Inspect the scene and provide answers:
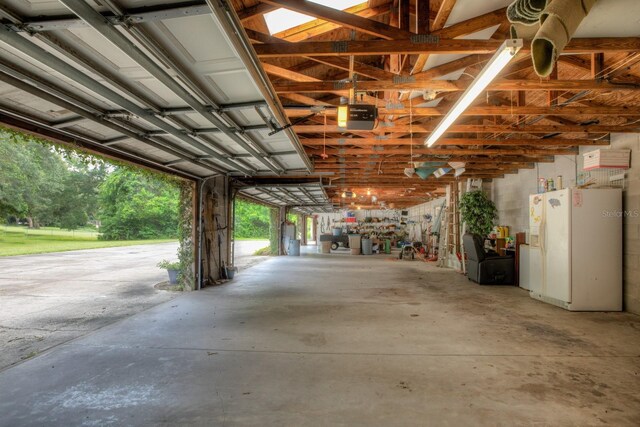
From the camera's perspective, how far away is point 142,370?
9.84 feet

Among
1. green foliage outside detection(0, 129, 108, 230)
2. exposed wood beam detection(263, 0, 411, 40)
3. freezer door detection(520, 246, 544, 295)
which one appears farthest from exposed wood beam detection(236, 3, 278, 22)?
green foliage outside detection(0, 129, 108, 230)

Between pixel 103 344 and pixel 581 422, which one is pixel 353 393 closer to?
pixel 581 422

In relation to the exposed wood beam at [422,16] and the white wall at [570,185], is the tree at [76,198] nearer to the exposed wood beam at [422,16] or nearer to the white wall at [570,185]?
the white wall at [570,185]

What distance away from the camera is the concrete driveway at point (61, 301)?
3973 mm

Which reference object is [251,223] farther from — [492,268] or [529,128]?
[529,128]

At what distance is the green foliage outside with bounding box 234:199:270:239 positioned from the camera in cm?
4219

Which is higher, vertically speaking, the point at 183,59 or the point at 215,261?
the point at 183,59

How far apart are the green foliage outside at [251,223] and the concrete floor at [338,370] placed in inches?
1475

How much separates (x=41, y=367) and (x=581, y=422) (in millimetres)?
4452

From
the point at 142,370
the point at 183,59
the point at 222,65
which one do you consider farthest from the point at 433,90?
the point at 142,370

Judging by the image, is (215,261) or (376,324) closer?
(376,324)

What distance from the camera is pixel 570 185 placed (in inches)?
256

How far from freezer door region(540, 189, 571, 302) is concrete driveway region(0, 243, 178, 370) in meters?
6.89

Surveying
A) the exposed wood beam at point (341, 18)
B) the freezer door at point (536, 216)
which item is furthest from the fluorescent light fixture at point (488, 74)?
the freezer door at point (536, 216)
